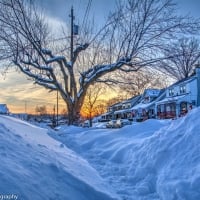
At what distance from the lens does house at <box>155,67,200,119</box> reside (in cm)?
4003

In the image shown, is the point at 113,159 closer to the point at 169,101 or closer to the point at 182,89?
the point at 182,89

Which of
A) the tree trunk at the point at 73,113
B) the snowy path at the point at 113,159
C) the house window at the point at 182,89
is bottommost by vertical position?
the snowy path at the point at 113,159

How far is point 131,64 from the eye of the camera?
53.9 ft

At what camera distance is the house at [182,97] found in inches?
1576

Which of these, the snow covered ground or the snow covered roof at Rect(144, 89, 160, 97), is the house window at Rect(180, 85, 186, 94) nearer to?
the snow covered roof at Rect(144, 89, 160, 97)

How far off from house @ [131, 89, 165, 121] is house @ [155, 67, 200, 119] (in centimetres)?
537

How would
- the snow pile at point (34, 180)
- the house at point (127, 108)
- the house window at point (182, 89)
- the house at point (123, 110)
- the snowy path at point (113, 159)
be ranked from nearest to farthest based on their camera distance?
the snow pile at point (34, 180) < the snowy path at point (113, 159) < the house window at point (182, 89) < the house at point (127, 108) < the house at point (123, 110)

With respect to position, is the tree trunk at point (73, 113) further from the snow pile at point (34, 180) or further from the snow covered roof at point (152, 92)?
the snow covered roof at point (152, 92)

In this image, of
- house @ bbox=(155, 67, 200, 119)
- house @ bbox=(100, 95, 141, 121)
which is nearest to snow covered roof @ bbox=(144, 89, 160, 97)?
house @ bbox=(100, 95, 141, 121)

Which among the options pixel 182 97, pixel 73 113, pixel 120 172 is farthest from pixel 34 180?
pixel 182 97

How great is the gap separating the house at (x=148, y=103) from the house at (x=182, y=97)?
17.6ft

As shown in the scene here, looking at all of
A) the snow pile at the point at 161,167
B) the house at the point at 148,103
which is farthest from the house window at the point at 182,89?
the snow pile at the point at 161,167

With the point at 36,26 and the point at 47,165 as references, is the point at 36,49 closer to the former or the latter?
the point at 36,26

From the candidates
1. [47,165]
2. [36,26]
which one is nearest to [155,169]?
[47,165]
